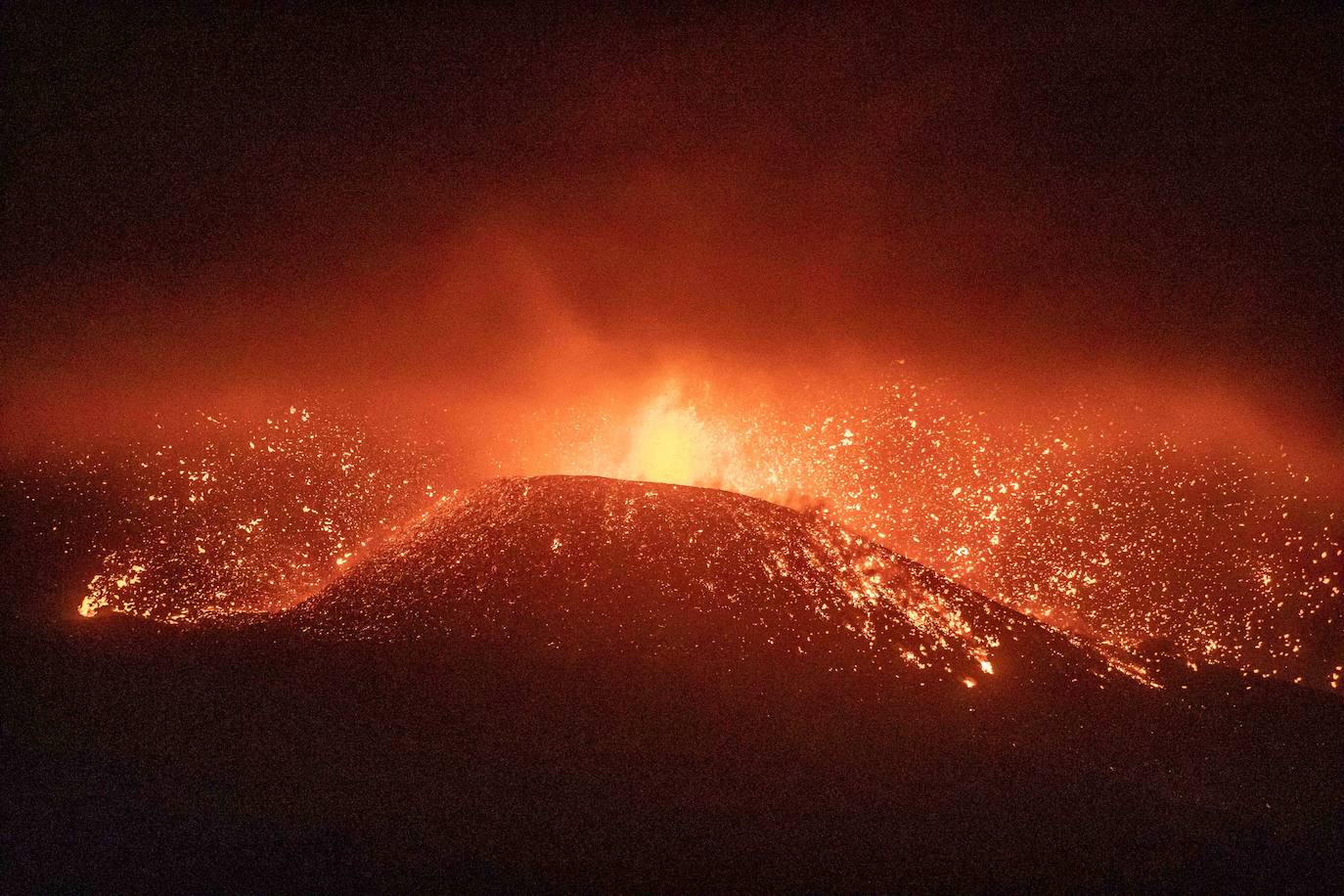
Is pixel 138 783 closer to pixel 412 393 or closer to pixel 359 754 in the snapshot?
pixel 359 754

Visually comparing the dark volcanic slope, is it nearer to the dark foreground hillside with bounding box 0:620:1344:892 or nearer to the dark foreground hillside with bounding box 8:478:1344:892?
the dark foreground hillside with bounding box 8:478:1344:892

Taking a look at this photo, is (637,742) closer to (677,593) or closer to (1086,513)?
(677,593)

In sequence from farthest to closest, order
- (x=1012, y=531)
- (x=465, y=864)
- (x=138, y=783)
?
1. (x=1012, y=531)
2. (x=138, y=783)
3. (x=465, y=864)

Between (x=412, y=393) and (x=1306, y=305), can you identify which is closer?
(x=1306, y=305)

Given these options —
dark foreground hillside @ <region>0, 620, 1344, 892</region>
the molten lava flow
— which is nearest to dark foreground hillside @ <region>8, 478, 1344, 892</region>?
dark foreground hillside @ <region>0, 620, 1344, 892</region>

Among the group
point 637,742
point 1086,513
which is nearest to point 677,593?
point 637,742

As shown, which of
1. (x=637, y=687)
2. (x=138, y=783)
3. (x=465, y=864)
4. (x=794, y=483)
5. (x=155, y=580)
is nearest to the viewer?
(x=465, y=864)

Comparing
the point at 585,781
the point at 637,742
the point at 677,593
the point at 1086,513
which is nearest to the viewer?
the point at 585,781

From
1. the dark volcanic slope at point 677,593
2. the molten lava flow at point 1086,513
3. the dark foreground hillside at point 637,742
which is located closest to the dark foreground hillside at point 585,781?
the dark foreground hillside at point 637,742

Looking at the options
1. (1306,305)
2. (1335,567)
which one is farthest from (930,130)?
(1335,567)
